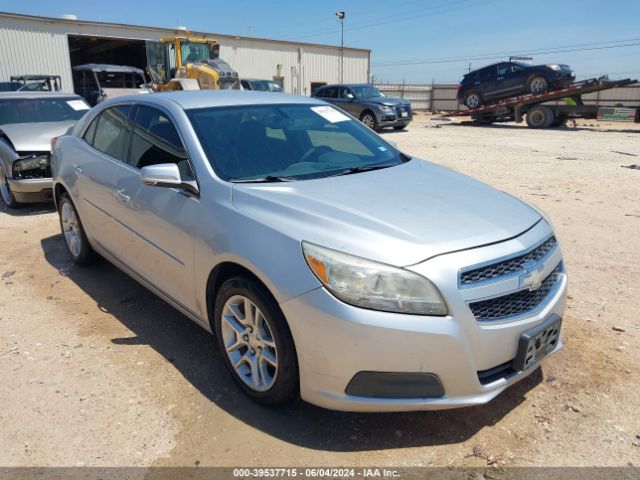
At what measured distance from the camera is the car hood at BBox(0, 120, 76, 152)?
7.07 m

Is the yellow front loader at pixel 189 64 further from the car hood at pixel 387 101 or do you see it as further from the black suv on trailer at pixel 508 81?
the black suv on trailer at pixel 508 81

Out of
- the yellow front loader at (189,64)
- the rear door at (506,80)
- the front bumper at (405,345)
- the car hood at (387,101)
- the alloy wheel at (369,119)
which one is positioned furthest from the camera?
the rear door at (506,80)

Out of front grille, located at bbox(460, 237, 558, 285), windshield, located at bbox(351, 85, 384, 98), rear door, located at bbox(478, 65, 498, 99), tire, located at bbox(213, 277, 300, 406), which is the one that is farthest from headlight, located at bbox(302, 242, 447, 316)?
rear door, located at bbox(478, 65, 498, 99)

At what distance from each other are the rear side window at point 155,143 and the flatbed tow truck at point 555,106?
2009 cm

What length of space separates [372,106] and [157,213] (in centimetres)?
1633

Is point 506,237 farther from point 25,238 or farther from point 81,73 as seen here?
point 81,73

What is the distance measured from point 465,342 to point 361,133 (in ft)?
7.27

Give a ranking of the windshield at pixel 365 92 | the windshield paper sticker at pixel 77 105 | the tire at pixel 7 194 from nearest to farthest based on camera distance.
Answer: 1. the tire at pixel 7 194
2. the windshield paper sticker at pixel 77 105
3. the windshield at pixel 365 92

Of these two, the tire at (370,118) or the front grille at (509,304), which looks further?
the tire at (370,118)

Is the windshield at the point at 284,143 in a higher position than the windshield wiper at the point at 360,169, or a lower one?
higher

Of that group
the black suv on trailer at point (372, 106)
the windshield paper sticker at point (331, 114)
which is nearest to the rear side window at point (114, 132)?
the windshield paper sticker at point (331, 114)

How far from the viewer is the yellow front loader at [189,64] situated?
710 inches

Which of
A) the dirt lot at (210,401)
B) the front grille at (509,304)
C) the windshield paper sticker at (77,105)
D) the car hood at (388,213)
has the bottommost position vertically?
the dirt lot at (210,401)

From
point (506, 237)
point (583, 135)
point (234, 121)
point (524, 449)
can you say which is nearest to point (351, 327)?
point (506, 237)
